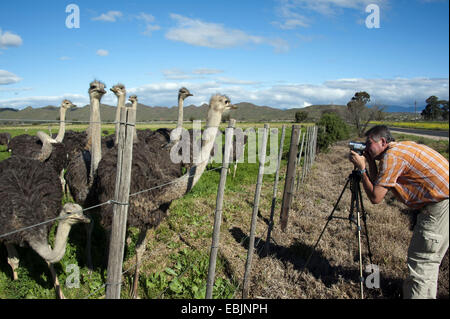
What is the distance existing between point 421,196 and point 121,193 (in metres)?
2.55

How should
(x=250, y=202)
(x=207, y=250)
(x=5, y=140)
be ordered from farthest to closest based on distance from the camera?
(x=5, y=140) < (x=250, y=202) < (x=207, y=250)

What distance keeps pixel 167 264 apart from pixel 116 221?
2.69m

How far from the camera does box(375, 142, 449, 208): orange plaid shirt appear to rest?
8.77 ft

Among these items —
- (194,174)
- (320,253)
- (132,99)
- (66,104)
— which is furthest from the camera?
(132,99)

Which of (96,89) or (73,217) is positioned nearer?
(73,217)

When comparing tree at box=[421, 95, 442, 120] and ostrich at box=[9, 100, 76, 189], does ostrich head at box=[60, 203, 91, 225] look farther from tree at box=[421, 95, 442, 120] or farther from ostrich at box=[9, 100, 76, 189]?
tree at box=[421, 95, 442, 120]

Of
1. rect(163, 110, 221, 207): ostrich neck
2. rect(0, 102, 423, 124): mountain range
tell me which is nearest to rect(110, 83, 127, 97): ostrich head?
rect(163, 110, 221, 207): ostrich neck

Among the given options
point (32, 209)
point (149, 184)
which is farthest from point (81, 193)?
point (149, 184)

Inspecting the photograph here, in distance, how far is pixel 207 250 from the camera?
15.0 ft

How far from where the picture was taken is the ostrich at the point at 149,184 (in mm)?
3662

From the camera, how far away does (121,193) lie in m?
1.82

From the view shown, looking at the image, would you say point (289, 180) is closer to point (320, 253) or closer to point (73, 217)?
point (320, 253)
